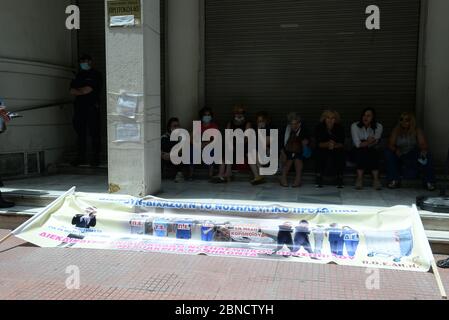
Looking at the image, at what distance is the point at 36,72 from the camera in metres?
8.52

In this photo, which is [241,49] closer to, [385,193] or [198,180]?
[198,180]

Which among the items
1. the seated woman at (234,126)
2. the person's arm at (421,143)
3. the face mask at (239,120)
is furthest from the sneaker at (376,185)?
the face mask at (239,120)

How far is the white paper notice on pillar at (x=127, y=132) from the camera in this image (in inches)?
266

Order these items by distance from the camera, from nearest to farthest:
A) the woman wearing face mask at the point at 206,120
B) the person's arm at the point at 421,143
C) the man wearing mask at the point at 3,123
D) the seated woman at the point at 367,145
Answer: the man wearing mask at the point at 3,123, the person's arm at the point at 421,143, the seated woman at the point at 367,145, the woman wearing face mask at the point at 206,120

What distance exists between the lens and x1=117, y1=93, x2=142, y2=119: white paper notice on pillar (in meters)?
6.71

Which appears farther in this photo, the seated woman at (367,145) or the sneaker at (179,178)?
the sneaker at (179,178)

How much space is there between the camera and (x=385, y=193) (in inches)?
278

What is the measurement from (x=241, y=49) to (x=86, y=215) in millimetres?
4786

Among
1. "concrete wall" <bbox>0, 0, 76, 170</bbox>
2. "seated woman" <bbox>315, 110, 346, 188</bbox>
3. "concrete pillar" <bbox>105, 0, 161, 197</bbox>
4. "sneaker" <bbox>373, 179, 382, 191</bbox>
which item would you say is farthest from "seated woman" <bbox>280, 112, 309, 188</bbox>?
"concrete wall" <bbox>0, 0, 76, 170</bbox>

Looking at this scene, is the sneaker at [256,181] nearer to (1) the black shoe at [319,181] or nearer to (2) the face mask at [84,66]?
(1) the black shoe at [319,181]

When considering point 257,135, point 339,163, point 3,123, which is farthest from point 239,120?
point 3,123

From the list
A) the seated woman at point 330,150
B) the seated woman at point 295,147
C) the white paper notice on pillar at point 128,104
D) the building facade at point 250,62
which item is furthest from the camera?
the building facade at point 250,62

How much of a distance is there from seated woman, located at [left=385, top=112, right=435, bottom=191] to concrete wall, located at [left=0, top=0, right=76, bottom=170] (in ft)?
20.7

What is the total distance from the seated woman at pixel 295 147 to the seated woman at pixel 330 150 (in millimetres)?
250
